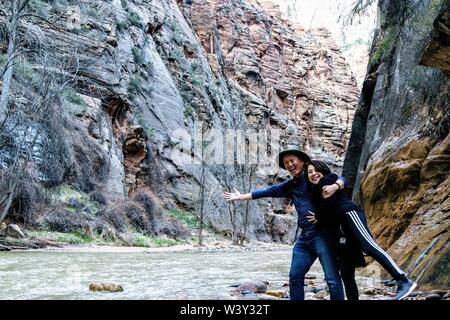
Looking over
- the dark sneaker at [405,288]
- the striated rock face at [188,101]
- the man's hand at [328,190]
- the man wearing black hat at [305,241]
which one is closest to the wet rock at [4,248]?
the striated rock face at [188,101]

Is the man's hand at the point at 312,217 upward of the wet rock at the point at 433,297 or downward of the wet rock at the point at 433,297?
upward

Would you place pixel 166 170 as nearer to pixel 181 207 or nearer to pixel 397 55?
pixel 181 207

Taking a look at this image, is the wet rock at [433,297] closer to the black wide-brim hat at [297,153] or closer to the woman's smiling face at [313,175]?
the woman's smiling face at [313,175]

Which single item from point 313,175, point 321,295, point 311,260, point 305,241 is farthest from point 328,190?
point 321,295

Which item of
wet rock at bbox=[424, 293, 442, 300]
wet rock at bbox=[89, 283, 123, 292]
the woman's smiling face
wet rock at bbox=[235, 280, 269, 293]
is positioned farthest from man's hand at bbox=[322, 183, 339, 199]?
wet rock at bbox=[89, 283, 123, 292]

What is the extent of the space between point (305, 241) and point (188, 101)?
3243cm

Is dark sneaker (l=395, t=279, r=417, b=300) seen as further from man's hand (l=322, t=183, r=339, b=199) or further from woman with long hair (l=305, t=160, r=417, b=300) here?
man's hand (l=322, t=183, r=339, b=199)

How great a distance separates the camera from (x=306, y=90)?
2421 inches

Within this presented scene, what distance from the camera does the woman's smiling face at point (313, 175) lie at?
3.30 meters

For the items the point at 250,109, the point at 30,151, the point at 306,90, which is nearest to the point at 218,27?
the point at 250,109

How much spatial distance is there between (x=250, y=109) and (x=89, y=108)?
28.3 meters

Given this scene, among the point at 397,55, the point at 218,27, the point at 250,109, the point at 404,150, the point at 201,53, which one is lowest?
the point at 404,150

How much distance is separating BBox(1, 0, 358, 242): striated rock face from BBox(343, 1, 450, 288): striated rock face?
349 inches

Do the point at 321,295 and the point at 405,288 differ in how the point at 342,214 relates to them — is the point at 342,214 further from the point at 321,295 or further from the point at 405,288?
the point at 321,295
